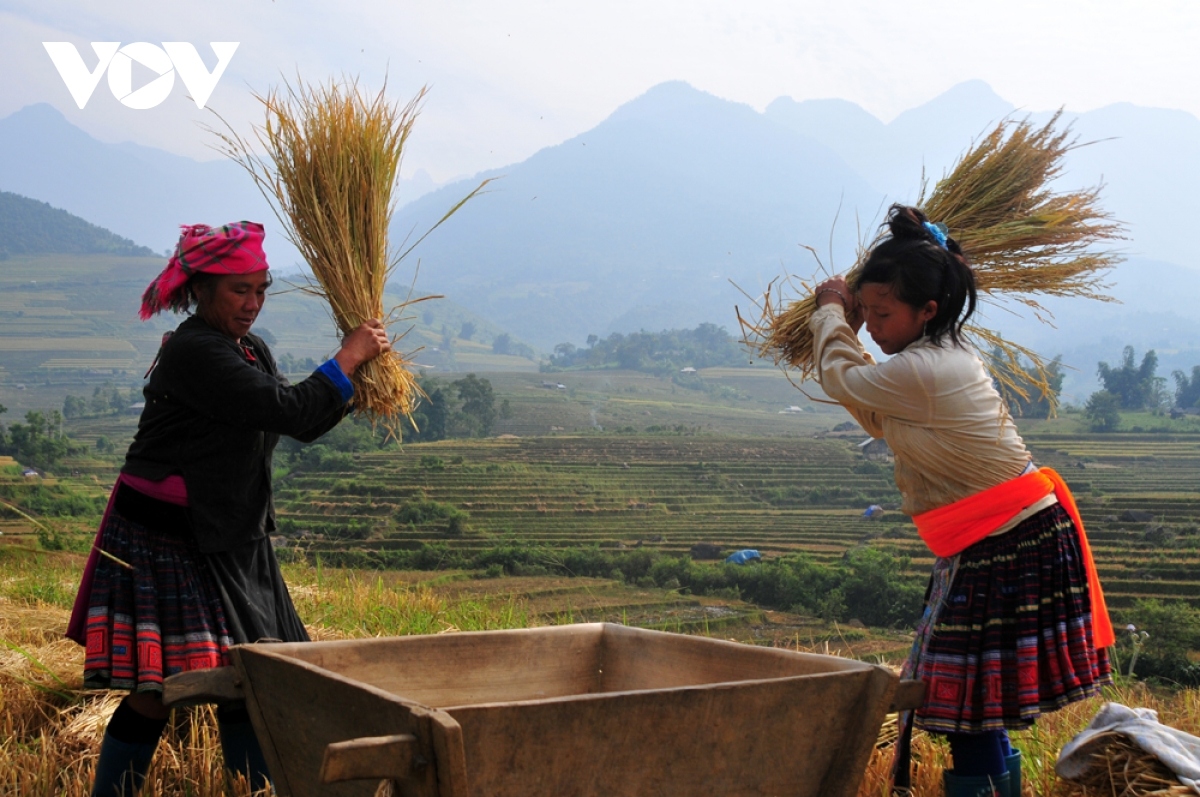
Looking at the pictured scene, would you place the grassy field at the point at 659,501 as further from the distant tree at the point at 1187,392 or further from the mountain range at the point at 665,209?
the mountain range at the point at 665,209

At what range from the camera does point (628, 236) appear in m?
164

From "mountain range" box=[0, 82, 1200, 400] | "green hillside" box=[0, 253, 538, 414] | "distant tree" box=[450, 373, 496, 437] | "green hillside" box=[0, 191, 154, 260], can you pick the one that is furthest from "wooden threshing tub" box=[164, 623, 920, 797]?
"mountain range" box=[0, 82, 1200, 400]

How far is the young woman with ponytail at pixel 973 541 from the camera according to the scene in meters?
1.77

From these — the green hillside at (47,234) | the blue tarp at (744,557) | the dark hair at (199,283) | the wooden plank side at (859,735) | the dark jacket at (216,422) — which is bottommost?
the blue tarp at (744,557)

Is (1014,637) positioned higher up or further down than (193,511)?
further down

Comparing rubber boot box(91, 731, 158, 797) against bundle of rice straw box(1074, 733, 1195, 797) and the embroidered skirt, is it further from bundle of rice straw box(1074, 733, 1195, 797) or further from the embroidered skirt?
bundle of rice straw box(1074, 733, 1195, 797)

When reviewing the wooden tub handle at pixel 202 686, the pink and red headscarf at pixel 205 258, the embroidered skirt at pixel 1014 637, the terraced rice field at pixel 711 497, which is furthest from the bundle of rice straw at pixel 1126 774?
the terraced rice field at pixel 711 497

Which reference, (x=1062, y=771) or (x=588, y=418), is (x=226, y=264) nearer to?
(x=1062, y=771)

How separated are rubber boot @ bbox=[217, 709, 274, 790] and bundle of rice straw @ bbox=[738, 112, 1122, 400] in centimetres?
140

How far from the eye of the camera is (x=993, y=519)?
1.80 metres

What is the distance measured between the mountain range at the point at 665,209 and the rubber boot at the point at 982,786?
120m

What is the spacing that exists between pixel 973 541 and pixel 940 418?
235 mm

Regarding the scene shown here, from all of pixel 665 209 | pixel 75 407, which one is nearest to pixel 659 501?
pixel 75 407

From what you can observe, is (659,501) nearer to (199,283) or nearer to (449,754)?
(199,283)
